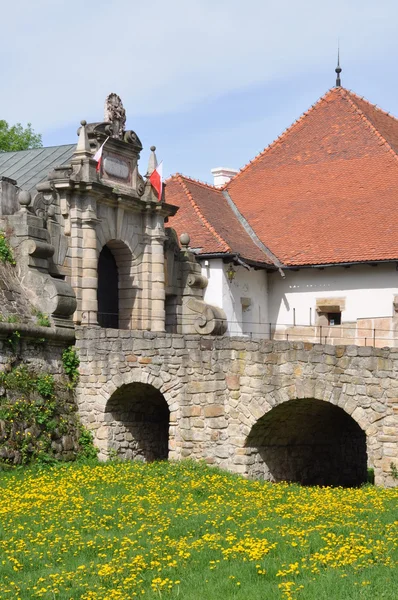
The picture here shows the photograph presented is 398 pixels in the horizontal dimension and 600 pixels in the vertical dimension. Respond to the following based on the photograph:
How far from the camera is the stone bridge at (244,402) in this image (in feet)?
52.8

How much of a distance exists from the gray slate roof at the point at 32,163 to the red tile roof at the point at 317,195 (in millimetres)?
3521

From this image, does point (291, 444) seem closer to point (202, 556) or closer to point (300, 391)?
point (300, 391)

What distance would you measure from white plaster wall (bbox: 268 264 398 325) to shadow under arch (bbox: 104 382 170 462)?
648cm

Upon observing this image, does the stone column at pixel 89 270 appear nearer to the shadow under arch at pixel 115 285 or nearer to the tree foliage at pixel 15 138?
the shadow under arch at pixel 115 285

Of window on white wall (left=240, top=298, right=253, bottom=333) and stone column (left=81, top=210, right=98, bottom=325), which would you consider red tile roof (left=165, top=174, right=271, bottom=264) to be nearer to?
window on white wall (left=240, top=298, right=253, bottom=333)

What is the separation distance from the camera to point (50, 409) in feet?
59.0

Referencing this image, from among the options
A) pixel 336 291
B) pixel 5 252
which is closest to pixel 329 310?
pixel 336 291

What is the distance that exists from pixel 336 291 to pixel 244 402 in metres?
→ 8.32

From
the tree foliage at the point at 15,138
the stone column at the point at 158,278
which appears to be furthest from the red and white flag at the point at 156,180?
the tree foliage at the point at 15,138

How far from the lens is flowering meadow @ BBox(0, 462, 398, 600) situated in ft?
31.4

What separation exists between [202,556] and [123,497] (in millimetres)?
3706

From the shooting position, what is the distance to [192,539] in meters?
11.5

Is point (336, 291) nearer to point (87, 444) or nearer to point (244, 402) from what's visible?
point (244, 402)

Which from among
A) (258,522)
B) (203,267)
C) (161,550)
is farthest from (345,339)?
(161,550)
